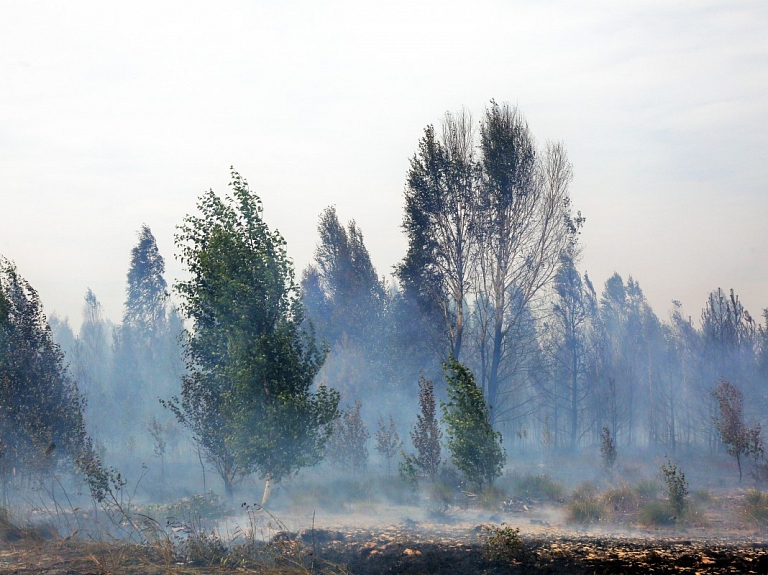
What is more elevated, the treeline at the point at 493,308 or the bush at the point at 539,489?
the treeline at the point at 493,308

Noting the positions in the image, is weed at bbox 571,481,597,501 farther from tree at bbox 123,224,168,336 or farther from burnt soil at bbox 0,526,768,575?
tree at bbox 123,224,168,336

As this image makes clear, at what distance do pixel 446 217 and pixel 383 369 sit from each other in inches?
485

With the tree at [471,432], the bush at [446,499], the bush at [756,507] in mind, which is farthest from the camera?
the bush at [446,499]

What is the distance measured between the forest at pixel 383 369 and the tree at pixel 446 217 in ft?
0.32

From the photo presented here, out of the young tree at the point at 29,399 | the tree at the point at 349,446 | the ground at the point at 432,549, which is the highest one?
the young tree at the point at 29,399

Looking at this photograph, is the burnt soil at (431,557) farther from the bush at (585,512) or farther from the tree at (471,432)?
the tree at (471,432)

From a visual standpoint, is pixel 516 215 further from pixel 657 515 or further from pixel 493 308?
pixel 657 515

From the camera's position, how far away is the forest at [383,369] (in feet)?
66.5

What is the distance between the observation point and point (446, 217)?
31875 millimetres

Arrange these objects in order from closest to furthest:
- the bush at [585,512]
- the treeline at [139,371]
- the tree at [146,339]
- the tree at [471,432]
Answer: the bush at [585,512], the tree at [471,432], the treeline at [139,371], the tree at [146,339]

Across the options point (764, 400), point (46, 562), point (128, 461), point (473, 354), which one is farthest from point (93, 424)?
point (764, 400)

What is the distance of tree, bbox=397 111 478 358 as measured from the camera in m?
31.6

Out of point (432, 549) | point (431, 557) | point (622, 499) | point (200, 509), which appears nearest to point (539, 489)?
point (622, 499)

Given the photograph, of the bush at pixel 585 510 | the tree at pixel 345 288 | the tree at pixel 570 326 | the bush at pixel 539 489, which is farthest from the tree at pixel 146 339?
the bush at pixel 585 510
